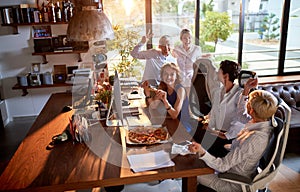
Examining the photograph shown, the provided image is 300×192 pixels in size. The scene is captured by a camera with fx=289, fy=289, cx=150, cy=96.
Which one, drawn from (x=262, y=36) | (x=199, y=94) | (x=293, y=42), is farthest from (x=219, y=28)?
(x=199, y=94)

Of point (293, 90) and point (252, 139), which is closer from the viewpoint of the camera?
point (252, 139)

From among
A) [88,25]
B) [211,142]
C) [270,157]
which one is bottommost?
[211,142]

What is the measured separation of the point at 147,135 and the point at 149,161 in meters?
0.35

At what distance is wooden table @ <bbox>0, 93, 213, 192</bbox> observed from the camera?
5.34ft

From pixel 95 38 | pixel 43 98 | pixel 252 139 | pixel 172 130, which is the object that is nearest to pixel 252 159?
pixel 252 139

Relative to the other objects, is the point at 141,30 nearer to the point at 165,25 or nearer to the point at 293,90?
the point at 165,25

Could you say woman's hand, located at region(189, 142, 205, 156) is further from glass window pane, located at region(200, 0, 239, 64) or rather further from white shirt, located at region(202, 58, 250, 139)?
glass window pane, located at region(200, 0, 239, 64)

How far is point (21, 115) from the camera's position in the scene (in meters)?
4.72

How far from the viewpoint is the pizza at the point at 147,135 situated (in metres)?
2.05

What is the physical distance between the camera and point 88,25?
206 centimetres

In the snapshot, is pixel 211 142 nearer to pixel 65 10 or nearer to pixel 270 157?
pixel 270 157

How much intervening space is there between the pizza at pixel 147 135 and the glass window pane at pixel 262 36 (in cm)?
335

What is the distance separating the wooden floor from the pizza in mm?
1362

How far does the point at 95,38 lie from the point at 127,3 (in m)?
2.56
